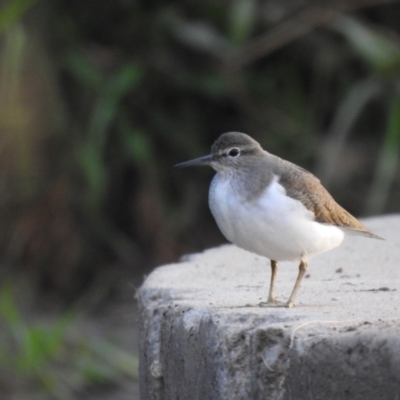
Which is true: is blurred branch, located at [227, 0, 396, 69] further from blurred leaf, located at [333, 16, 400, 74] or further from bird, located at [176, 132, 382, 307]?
bird, located at [176, 132, 382, 307]

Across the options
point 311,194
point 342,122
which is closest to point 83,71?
point 342,122

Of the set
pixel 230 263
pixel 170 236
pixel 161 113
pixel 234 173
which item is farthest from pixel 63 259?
pixel 234 173

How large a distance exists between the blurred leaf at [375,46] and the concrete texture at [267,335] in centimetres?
416

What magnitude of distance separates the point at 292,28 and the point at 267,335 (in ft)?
20.9

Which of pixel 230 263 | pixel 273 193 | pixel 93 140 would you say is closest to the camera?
pixel 273 193

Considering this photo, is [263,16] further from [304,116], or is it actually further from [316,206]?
[316,206]

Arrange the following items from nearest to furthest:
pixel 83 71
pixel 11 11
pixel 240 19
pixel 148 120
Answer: pixel 11 11
pixel 240 19
pixel 83 71
pixel 148 120

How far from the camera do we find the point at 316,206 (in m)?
4.54

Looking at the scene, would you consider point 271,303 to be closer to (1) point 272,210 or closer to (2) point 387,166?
(1) point 272,210

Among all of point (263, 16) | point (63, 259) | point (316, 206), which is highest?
point (263, 16)

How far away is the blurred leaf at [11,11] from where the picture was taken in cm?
856

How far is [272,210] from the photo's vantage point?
13.9 feet

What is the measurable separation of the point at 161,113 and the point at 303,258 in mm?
5519

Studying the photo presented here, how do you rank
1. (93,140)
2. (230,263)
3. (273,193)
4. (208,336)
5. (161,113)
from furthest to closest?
(161,113), (93,140), (230,263), (273,193), (208,336)
